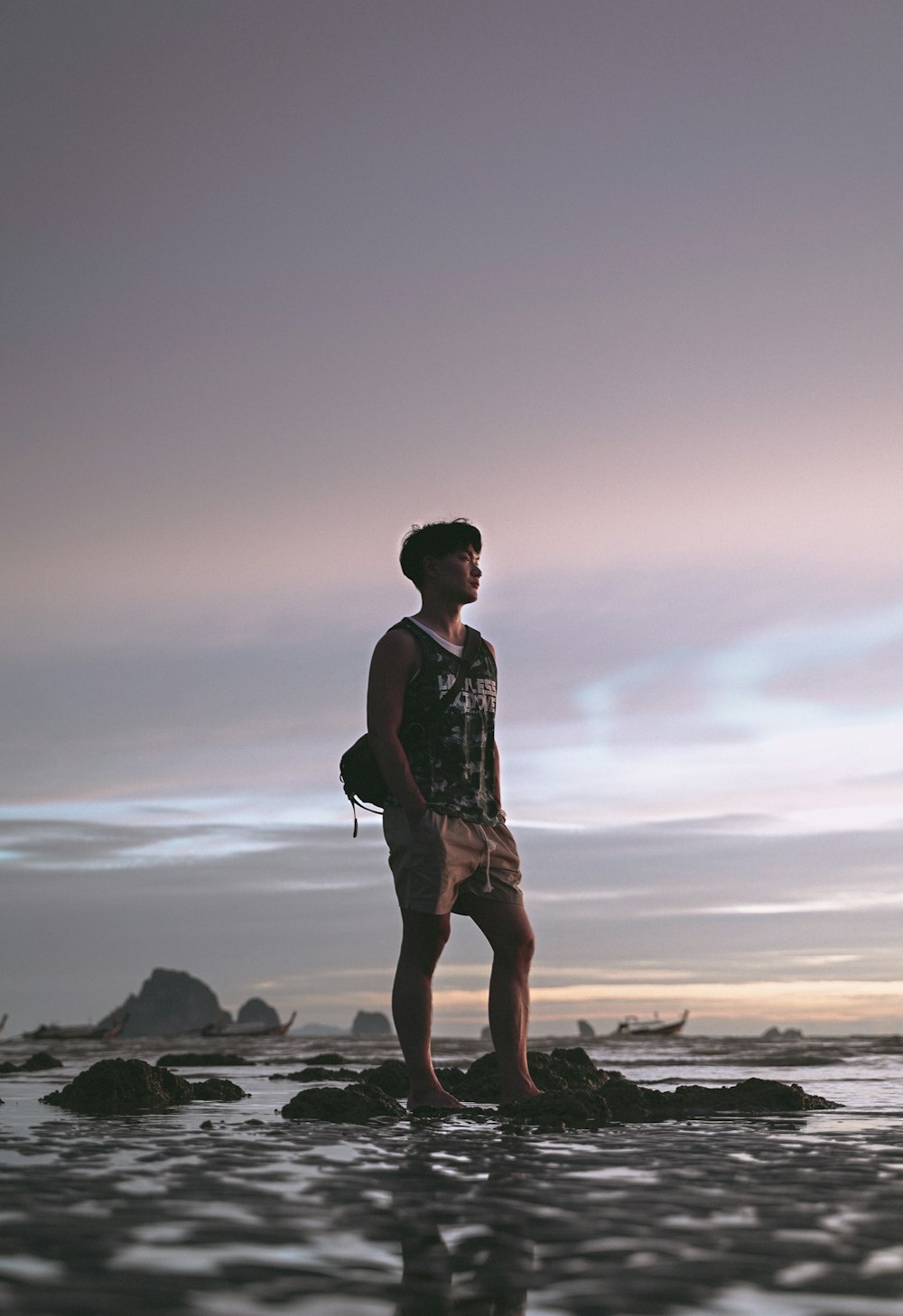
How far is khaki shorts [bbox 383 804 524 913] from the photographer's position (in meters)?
4.83

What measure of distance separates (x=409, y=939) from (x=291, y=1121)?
34.6 inches

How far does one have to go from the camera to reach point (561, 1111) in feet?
13.6

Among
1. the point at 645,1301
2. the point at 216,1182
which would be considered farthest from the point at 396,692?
the point at 645,1301

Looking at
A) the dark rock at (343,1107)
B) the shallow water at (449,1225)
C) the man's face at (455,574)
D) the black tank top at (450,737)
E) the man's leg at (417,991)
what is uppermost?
the man's face at (455,574)

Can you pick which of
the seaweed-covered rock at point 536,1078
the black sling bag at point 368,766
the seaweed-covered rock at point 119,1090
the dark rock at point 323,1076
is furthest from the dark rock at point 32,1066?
the black sling bag at point 368,766

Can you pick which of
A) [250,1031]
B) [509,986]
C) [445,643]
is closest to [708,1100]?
[509,986]

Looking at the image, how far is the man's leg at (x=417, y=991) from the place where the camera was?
188 inches

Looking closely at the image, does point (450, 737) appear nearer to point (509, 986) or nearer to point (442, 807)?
point (442, 807)

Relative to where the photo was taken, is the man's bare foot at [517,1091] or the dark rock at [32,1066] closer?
the man's bare foot at [517,1091]

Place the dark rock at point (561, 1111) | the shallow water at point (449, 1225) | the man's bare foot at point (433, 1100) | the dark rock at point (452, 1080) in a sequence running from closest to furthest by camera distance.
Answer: the shallow water at point (449, 1225)
the dark rock at point (561, 1111)
the man's bare foot at point (433, 1100)
the dark rock at point (452, 1080)

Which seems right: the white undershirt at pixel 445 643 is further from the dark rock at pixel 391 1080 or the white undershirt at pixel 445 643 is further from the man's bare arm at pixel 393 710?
the dark rock at pixel 391 1080

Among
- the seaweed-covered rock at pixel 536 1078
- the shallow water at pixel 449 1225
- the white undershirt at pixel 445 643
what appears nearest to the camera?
the shallow water at pixel 449 1225

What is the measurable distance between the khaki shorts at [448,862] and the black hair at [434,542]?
1.12 metres

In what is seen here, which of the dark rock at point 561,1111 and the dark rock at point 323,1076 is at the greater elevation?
the dark rock at point 323,1076
